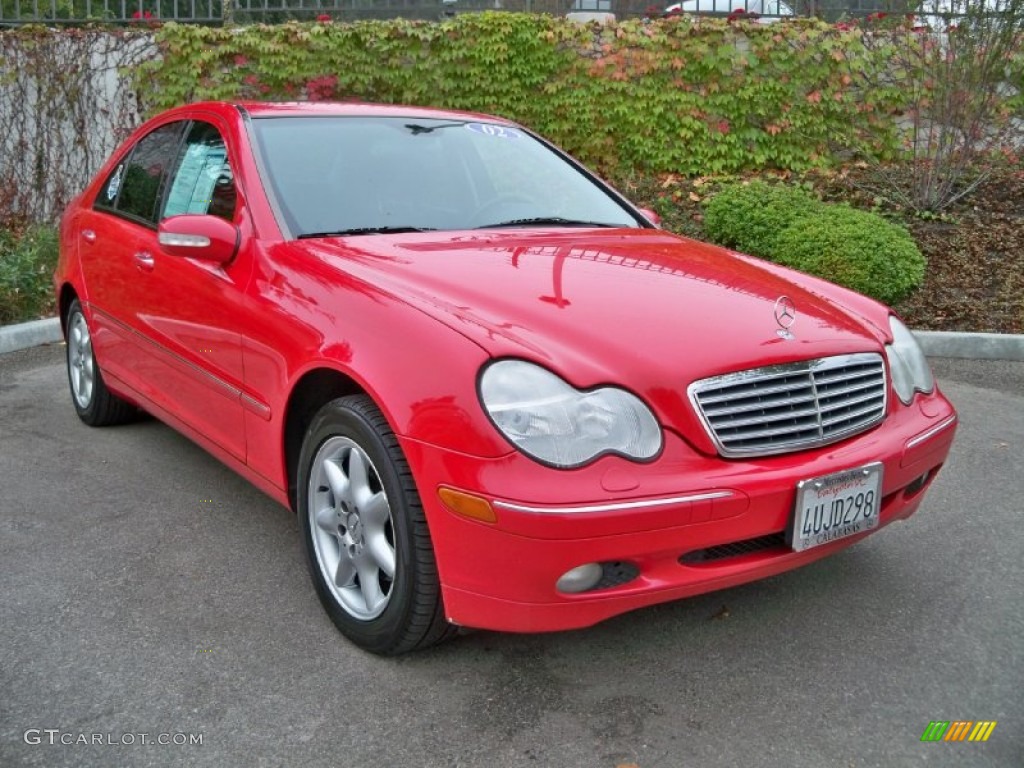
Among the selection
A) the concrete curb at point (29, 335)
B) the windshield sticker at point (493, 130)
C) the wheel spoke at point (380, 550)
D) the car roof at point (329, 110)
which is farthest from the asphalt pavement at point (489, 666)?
the concrete curb at point (29, 335)

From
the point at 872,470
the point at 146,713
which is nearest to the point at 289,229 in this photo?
the point at 146,713

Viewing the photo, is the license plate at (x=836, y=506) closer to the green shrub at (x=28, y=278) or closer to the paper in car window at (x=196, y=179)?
the paper in car window at (x=196, y=179)

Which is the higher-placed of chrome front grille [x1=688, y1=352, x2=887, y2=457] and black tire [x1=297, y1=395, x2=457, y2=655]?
chrome front grille [x1=688, y1=352, x2=887, y2=457]

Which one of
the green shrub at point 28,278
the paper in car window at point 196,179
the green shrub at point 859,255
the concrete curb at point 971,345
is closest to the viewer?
the paper in car window at point 196,179

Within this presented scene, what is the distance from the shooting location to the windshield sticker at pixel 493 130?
4.03 meters

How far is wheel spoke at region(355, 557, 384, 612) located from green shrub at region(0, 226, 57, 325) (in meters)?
5.22

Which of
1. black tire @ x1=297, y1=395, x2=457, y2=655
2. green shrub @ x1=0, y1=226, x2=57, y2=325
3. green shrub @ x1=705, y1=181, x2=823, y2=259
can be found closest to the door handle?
black tire @ x1=297, y1=395, x2=457, y2=655

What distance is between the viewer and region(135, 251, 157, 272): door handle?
12.4ft

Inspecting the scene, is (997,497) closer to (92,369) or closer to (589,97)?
(92,369)

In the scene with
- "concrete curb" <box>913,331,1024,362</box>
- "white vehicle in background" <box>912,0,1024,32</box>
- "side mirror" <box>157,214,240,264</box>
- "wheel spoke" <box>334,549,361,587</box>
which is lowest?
"concrete curb" <box>913,331,1024,362</box>

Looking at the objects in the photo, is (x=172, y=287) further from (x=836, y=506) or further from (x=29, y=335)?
(x=29, y=335)

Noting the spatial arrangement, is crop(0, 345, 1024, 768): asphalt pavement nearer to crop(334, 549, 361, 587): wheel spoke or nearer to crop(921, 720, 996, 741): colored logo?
crop(921, 720, 996, 741): colored logo

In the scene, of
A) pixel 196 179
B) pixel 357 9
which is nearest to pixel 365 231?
pixel 196 179

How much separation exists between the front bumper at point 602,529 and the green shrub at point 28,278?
5544 mm
